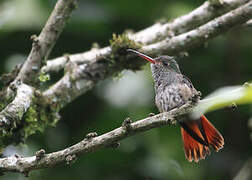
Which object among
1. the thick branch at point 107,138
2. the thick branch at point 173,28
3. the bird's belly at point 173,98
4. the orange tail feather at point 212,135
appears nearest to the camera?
the thick branch at point 107,138

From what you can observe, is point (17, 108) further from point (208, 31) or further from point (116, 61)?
point (208, 31)

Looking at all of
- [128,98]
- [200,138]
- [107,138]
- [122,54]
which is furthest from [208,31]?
[107,138]

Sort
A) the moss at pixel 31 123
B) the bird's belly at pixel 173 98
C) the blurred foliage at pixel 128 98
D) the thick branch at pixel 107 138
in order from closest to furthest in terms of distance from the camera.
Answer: the thick branch at pixel 107 138 < the moss at pixel 31 123 < the bird's belly at pixel 173 98 < the blurred foliage at pixel 128 98

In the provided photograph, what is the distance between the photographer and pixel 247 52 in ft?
20.2

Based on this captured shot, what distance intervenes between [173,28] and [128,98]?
1.22m

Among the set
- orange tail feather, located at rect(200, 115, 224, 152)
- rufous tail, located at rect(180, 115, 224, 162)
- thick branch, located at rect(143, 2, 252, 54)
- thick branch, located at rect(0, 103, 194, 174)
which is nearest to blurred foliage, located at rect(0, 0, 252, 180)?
rufous tail, located at rect(180, 115, 224, 162)

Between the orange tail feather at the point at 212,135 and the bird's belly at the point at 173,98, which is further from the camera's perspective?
the bird's belly at the point at 173,98

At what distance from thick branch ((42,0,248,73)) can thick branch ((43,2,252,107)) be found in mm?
126

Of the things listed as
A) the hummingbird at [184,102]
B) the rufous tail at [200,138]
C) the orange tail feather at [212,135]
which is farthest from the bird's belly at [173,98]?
the orange tail feather at [212,135]

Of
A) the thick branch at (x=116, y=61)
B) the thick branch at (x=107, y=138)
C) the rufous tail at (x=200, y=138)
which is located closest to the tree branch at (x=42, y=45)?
the thick branch at (x=116, y=61)

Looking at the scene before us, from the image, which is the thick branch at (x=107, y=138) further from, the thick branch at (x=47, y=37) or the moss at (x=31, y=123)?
the thick branch at (x=47, y=37)

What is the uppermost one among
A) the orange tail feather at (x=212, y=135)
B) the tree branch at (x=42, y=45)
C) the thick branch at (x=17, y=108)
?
the tree branch at (x=42, y=45)

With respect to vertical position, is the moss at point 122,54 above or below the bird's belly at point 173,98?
above

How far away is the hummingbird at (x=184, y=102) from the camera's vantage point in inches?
149
